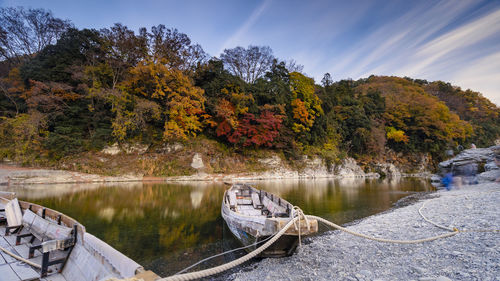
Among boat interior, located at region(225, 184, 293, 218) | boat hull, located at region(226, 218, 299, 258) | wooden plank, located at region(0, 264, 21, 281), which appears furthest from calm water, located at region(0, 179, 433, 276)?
wooden plank, located at region(0, 264, 21, 281)

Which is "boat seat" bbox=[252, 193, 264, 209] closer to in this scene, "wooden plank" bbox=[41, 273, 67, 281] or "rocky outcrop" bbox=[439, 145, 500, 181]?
"wooden plank" bbox=[41, 273, 67, 281]

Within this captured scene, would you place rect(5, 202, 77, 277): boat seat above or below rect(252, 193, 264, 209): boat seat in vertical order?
above

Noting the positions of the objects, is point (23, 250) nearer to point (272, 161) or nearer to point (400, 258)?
point (400, 258)

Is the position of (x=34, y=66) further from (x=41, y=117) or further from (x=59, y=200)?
(x=59, y=200)

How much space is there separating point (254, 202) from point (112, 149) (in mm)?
17203

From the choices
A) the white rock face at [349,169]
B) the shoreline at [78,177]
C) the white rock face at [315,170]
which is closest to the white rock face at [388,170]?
the white rock face at [349,169]

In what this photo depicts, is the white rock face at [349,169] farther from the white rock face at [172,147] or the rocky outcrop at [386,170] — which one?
the white rock face at [172,147]

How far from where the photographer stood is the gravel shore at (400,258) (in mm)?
2844

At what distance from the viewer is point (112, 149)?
19.2 meters

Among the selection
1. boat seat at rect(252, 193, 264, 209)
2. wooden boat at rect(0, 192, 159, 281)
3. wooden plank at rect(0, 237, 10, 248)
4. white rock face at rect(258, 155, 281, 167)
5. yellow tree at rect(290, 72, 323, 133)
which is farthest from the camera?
yellow tree at rect(290, 72, 323, 133)

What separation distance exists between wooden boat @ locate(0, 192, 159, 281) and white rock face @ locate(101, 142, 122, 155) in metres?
16.9

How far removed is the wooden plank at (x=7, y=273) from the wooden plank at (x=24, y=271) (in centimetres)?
4

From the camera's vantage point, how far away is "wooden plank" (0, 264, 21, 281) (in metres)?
2.54

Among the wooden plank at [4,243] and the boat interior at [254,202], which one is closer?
the wooden plank at [4,243]
